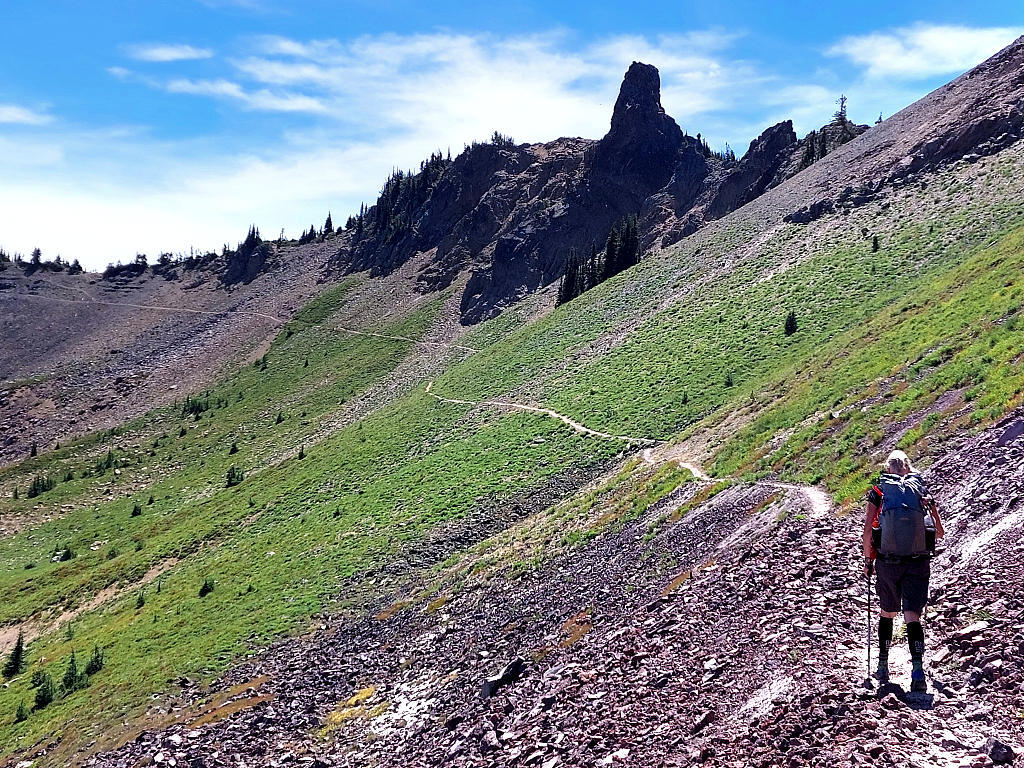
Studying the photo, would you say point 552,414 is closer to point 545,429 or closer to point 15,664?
point 545,429

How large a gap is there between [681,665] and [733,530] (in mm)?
6909

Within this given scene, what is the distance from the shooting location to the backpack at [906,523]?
8.21 metres

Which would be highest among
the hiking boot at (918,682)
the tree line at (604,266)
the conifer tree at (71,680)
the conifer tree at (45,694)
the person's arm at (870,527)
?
the tree line at (604,266)

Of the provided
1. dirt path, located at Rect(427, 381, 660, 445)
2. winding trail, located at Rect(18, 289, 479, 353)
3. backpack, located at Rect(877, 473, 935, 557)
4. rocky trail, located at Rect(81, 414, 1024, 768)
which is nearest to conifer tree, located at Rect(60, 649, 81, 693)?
rocky trail, located at Rect(81, 414, 1024, 768)

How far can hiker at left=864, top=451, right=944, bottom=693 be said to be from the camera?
26.8ft

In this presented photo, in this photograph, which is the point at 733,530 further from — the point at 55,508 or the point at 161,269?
the point at 161,269

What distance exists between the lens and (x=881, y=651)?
27.8 feet

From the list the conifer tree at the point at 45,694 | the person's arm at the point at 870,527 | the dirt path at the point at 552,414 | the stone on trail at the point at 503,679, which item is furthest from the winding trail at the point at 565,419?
the conifer tree at the point at 45,694

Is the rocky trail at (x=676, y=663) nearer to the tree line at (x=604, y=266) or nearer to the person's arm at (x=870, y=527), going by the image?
the person's arm at (x=870, y=527)

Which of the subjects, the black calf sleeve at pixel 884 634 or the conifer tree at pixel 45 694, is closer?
the black calf sleeve at pixel 884 634

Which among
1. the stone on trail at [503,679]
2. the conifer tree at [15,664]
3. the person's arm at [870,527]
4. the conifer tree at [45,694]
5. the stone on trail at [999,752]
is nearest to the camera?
the stone on trail at [999,752]

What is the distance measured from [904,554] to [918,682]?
1471mm

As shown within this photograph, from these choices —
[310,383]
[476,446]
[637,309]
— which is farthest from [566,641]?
[310,383]

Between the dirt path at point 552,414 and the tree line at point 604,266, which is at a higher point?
the tree line at point 604,266
